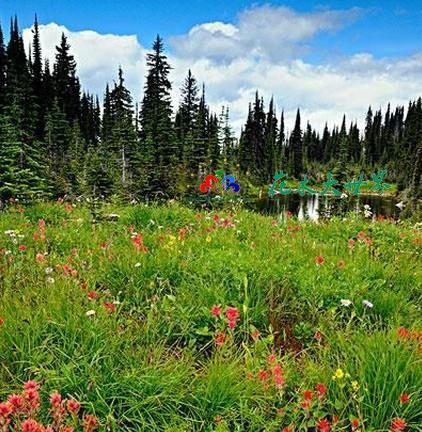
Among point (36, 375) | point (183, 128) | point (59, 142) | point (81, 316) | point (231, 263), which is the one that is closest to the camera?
point (36, 375)

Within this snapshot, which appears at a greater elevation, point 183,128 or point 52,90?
point 52,90

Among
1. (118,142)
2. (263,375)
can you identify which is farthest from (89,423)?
(118,142)

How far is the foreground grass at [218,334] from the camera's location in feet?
7.94

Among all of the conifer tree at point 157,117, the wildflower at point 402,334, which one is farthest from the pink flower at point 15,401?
the conifer tree at point 157,117

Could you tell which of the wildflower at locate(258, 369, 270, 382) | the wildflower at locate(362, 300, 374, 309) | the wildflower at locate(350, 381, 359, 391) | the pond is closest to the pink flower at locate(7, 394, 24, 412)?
the wildflower at locate(258, 369, 270, 382)

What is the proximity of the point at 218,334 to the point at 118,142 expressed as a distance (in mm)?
49781

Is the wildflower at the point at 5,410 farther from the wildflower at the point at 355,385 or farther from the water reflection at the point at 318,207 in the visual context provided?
the water reflection at the point at 318,207

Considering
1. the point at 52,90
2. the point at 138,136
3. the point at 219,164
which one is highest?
the point at 52,90

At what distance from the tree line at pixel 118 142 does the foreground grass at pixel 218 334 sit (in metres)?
13.5

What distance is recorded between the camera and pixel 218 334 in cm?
306

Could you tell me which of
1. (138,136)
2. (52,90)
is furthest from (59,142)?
(52,90)

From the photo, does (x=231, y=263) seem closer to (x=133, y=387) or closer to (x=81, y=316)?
(x=81, y=316)

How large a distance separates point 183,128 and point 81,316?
210ft

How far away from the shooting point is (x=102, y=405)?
236 centimetres
